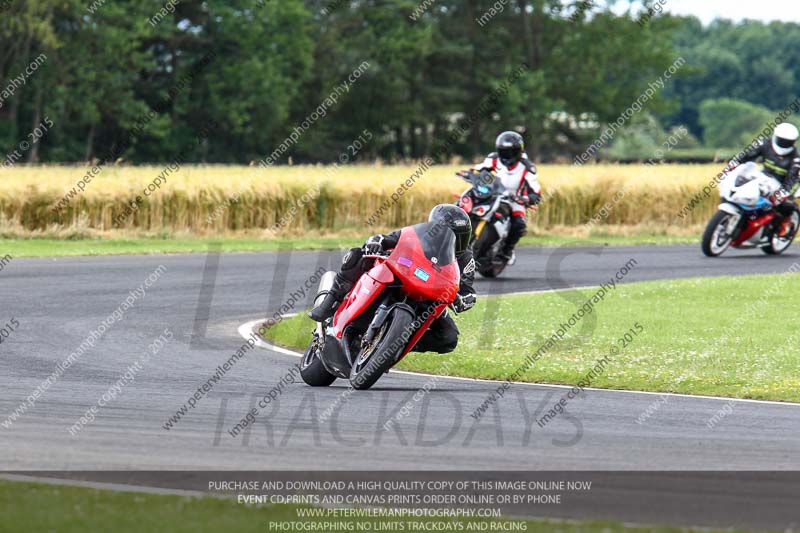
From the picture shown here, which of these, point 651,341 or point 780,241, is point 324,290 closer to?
point 651,341

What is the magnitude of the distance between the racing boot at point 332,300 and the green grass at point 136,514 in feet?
13.7

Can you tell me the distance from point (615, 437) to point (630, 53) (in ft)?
229

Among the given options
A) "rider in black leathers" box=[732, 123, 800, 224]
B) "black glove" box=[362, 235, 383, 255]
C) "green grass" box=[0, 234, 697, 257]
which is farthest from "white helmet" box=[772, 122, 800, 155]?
"black glove" box=[362, 235, 383, 255]

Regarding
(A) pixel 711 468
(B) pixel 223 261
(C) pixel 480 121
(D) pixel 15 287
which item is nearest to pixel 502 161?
(B) pixel 223 261

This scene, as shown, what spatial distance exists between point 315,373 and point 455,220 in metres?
1.69

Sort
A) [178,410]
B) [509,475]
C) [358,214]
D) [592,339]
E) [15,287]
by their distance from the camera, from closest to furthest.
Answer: [509,475]
[178,410]
[592,339]
[15,287]
[358,214]

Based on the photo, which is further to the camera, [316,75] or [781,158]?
[316,75]

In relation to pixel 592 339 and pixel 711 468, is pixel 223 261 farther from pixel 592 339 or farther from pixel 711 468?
pixel 711 468

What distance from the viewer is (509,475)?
7.41 meters

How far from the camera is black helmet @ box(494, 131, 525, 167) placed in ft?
63.2

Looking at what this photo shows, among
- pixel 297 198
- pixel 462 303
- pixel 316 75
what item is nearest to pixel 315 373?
pixel 462 303

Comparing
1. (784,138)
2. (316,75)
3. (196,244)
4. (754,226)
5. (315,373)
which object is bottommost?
(316,75)

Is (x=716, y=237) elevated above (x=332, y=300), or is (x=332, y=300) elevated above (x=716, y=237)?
(x=332, y=300)

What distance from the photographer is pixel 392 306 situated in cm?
1026
